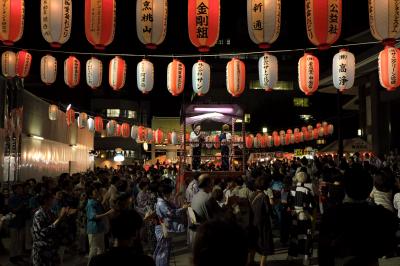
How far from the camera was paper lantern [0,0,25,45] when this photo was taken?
1180 cm

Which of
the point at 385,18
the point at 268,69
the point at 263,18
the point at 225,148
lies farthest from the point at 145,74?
the point at 385,18

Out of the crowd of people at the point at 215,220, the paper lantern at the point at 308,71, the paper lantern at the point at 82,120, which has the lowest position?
the crowd of people at the point at 215,220

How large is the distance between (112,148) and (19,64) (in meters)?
43.7

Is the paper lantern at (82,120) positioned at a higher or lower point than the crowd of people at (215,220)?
higher

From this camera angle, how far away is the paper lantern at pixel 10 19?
1180 cm

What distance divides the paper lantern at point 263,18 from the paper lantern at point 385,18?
2284mm

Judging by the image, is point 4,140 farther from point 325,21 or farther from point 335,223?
point 335,223

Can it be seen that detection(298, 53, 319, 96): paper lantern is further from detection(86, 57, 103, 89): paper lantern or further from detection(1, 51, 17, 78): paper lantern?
detection(1, 51, 17, 78): paper lantern

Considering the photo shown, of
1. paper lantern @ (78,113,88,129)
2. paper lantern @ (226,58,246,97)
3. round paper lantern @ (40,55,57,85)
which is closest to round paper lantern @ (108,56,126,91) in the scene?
round paper lantern @ (40,55,57,85)

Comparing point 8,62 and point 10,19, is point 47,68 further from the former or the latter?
point 10,19

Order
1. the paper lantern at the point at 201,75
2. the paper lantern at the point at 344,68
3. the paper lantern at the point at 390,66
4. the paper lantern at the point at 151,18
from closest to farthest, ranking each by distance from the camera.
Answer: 1. the paper lantern at the point at 151,18
2. the paper lantern at the point at 390,66
3. the paper lantern at the point at 344,68
4. the paper lantern at the point at 201,75

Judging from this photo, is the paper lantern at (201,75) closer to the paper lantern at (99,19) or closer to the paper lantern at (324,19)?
the paper lantern at (99,19)

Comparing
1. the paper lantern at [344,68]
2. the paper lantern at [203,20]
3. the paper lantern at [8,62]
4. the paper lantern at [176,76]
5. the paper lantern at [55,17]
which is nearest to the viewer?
the paper lantern at [55,17]

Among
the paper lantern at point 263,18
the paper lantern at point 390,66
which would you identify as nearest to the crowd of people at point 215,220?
the paper lantern at point 263,18
